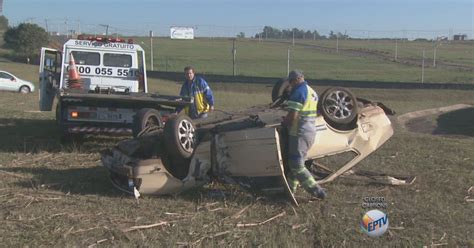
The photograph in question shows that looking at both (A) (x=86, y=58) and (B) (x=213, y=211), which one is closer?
(B) (x=213, y=211)

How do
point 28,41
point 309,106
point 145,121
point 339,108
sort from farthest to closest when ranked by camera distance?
point 28,41, point 145,121, point 339,108, point 309,106

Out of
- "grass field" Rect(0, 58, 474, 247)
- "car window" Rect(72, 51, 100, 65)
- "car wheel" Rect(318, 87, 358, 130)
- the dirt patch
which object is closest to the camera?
"grass field" Rect(0, 58, 474, 247)

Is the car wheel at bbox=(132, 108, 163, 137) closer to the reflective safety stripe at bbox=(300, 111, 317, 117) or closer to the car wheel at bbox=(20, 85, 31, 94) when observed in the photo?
the reflective safety stripe at bbox=(300, 111, 317, 117)

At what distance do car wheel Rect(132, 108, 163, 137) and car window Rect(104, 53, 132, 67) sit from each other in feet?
14.5

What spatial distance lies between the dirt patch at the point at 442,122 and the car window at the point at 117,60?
8046 mm

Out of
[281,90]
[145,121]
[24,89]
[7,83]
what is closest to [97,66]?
[145,121]

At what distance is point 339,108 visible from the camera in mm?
7543

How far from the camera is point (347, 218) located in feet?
20.4

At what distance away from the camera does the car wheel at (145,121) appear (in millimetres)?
8695

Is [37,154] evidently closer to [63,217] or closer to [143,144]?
[143,144]

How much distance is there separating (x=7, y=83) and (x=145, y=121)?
24.0 m

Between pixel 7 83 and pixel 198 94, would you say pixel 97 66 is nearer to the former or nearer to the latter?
pixel 198 94

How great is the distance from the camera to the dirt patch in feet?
52.0

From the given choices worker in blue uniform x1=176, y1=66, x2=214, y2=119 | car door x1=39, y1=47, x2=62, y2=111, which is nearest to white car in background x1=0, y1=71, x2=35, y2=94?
car door x1=39, y1=47, x2=62, y2=111
